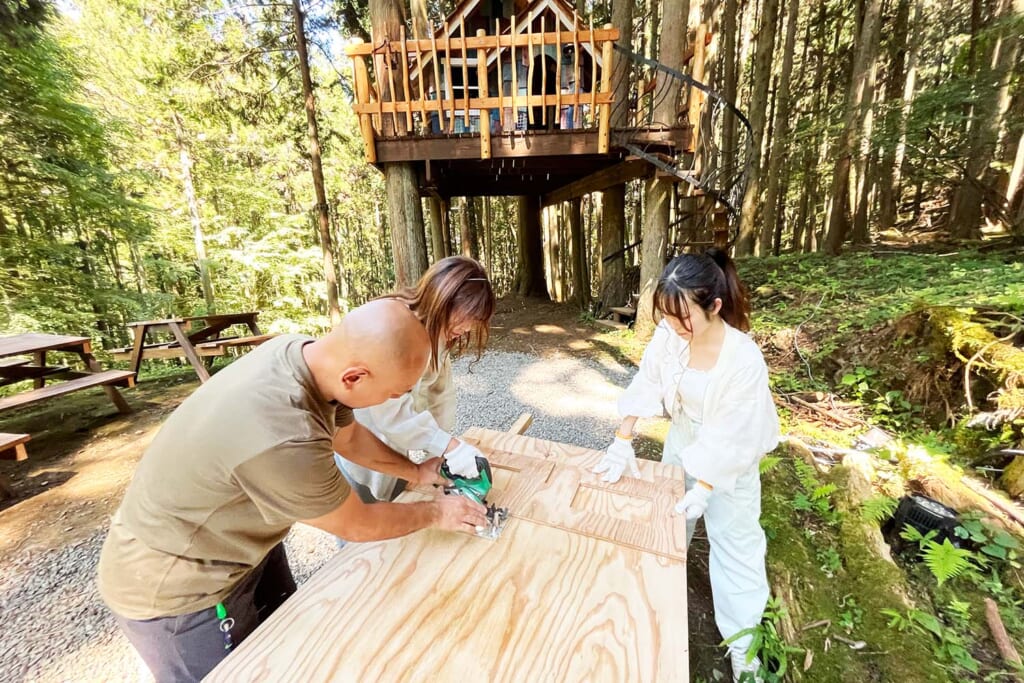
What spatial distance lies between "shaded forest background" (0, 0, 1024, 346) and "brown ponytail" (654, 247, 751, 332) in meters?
6.05

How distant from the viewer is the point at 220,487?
2.98 feet

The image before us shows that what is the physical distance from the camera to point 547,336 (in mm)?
7641

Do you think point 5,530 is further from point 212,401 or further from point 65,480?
point 212,401

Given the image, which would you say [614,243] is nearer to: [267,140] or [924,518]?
[924,518]

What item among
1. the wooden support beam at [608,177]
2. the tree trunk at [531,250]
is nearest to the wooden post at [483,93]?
the wooden support beam at [608,177]

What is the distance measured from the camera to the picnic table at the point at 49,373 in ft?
12.6

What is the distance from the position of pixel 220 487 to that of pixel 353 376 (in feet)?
1.22

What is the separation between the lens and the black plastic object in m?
2.31

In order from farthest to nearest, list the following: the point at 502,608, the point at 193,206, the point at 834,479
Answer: the point at 193,206 → the point at 834,479 → the point at 502,608

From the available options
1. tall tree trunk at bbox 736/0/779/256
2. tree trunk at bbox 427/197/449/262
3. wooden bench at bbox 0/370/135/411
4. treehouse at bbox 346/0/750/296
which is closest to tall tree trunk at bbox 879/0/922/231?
tall tree trunk at bbox 736/0/779/256

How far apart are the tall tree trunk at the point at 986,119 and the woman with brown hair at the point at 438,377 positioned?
876cm

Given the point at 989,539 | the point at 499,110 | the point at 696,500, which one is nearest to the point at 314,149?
the point at 499,110

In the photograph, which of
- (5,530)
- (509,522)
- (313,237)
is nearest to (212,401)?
(509,522)

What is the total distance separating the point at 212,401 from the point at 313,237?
1574 centimetres
